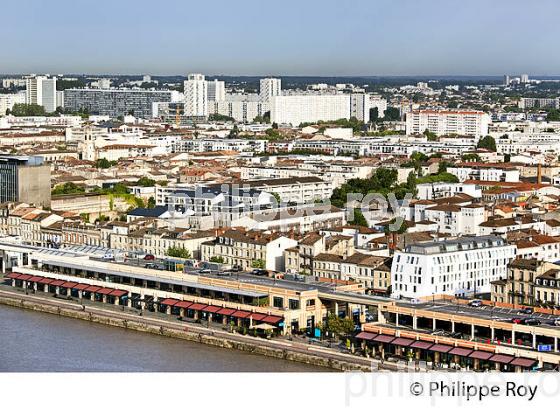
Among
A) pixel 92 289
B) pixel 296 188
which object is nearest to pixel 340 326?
pixel 92 289

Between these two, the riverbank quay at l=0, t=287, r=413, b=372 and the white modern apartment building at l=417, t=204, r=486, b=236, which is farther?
the white modern apartment building at l=417, t=204, r=486, b=236

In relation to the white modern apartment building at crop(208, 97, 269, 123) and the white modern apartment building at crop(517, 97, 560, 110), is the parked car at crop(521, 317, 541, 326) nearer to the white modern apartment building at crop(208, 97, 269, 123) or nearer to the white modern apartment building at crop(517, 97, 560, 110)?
the white modern apartment building at crop(208, 97, 269, 123)

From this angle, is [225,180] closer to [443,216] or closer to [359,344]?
[443,216]

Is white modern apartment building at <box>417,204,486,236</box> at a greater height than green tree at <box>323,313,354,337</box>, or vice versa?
white modern apartment building at <box>417,204,486,236</box>

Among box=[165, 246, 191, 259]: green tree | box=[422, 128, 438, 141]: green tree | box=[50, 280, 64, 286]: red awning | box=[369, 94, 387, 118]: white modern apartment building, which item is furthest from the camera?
box=[369, 94, 387, 118]: white modern apartment building

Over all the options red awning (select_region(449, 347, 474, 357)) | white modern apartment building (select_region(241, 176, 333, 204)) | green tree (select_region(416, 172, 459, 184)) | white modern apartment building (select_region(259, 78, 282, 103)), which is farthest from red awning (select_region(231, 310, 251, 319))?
white modern apartment building (select_region(259, 78, 282, 103))

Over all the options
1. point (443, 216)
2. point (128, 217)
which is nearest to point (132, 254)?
point (128, 217)
